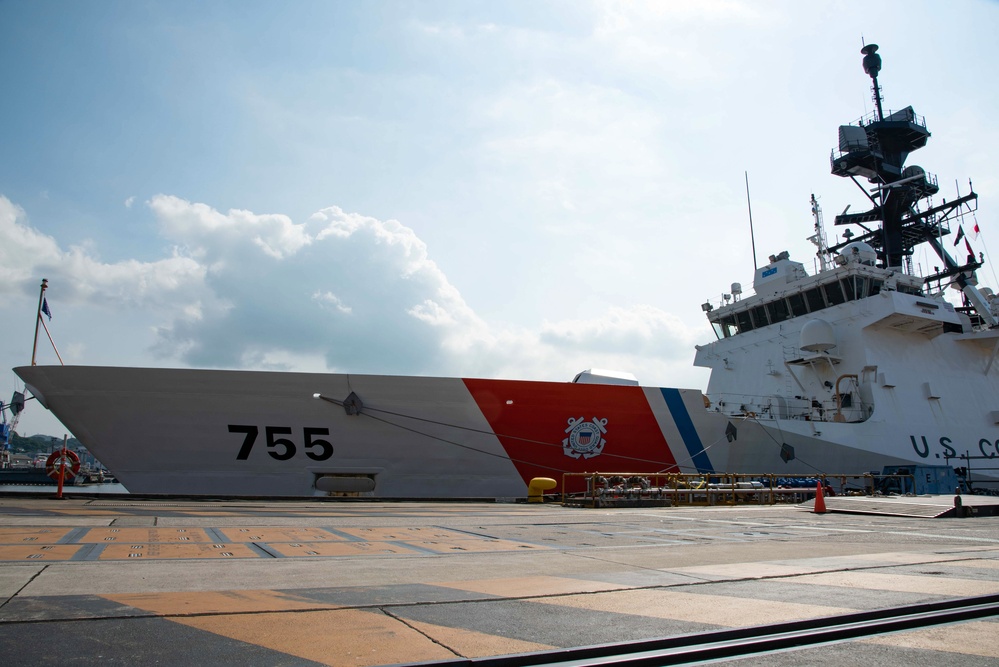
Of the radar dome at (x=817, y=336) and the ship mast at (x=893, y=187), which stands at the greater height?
the ship mast at (x=893, y=187)

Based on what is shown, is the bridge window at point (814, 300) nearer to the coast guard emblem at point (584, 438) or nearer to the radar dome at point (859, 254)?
the radar dome at point (859, 254)

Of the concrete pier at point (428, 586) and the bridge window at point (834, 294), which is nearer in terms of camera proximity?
the concrete pier at point (428, 586)

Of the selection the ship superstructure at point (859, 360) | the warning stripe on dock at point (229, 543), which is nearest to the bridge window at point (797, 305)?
the ship superstructure at point (859, 360)

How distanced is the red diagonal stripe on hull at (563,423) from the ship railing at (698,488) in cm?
42

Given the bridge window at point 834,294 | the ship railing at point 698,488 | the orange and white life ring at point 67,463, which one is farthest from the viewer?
the bridge window at point 834,294

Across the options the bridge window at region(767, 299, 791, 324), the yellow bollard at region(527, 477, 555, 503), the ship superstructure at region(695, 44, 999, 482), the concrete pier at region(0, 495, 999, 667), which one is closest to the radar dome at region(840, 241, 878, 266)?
the ship superstructure at region(695, 44, 999, 482)

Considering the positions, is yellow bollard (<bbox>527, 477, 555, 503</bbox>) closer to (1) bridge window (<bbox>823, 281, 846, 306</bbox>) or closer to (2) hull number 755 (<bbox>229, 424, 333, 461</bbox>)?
(2) hull number 755 (<bbox>229, 424, 333, 461</bbox>)

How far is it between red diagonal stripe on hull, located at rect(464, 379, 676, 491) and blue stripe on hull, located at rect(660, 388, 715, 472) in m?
0.59

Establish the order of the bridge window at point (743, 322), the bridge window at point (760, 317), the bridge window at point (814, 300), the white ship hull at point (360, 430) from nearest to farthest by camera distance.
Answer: the white ship hull at point (360, 430), the bridge window at point (814, 300), the bridge window at point (760, 317), the bridge window at point (743, 322)

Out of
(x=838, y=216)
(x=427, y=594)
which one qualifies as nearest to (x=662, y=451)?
(x=427, y=594)

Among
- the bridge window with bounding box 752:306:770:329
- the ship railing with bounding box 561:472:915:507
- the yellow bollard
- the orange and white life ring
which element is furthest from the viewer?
the bridge window with bounding box 752:306:770:329

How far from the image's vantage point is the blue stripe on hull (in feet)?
54.1

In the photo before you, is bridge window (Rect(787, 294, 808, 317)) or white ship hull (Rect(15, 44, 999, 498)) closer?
white ship hull (Rect(15, 44, 999, 498))

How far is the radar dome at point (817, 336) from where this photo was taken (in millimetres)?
19500
